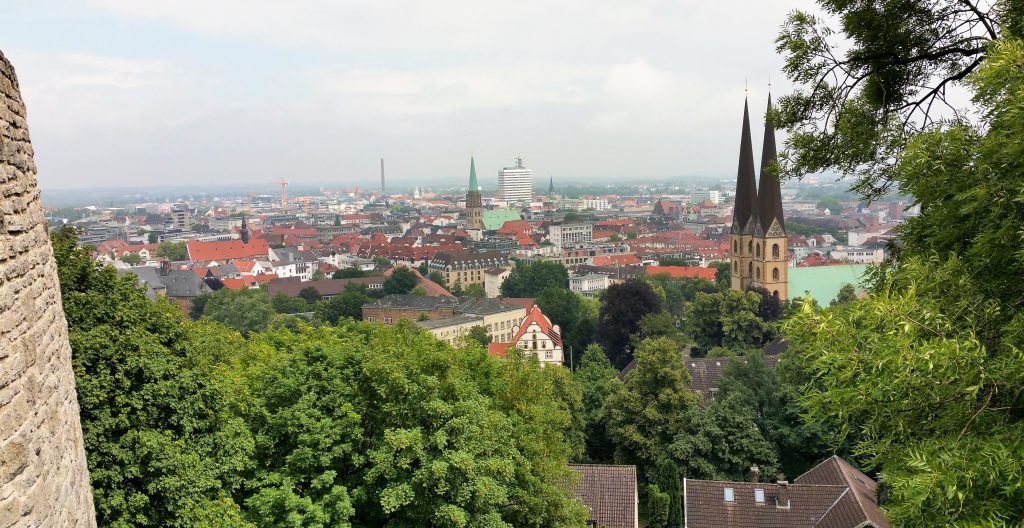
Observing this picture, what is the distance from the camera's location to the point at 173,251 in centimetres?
11181

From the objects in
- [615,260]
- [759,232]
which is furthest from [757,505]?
[615,260]

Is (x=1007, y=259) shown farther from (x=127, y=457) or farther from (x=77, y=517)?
(x=127, y=457)

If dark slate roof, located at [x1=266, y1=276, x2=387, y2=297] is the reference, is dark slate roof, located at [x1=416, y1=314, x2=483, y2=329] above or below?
above

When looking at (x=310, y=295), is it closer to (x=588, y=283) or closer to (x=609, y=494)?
(x=588, y=283)

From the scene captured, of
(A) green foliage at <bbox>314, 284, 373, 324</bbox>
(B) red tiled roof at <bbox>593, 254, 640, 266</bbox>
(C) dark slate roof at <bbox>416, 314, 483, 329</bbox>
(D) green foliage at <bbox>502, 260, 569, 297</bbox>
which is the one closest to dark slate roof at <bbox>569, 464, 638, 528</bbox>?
(C) dark slate roof at <bbox>416, 314, 483, 329</bbox>

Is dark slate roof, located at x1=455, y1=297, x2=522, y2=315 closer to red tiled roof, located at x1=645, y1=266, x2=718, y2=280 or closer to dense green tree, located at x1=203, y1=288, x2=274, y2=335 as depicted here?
dense green tree, located at x1=203, y1=288, x2=274, y2=335

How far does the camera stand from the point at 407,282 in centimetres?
6962

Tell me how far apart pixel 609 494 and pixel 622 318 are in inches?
989

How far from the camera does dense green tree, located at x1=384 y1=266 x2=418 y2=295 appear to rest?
2721 inches

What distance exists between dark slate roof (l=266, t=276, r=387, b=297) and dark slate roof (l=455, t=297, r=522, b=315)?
17.3m

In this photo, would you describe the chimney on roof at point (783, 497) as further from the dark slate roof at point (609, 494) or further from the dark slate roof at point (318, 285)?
the dark slate roof at point (318, 285)

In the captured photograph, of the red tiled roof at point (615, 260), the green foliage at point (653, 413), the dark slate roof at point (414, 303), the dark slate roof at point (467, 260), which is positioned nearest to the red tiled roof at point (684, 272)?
the red tiled roof at point (615, 260)

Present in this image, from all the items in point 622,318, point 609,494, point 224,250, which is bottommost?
point 224,250

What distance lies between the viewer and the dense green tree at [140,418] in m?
8.12
